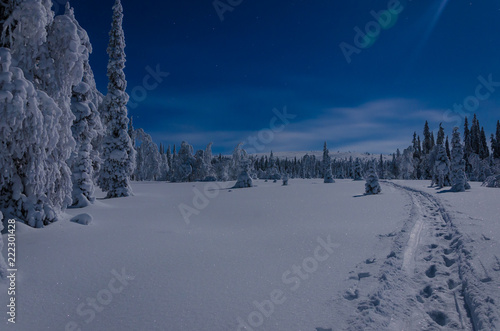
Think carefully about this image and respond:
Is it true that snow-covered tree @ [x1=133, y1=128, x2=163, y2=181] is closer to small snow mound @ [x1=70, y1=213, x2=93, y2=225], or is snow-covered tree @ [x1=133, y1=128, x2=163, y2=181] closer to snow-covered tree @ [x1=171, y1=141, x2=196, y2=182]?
snow-covered tree @ [x1=171, y1=141, x2=196, y2=182]

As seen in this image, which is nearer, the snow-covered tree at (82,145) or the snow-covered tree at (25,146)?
the snow-covered tree at (25,146)

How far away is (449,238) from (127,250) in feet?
27.9

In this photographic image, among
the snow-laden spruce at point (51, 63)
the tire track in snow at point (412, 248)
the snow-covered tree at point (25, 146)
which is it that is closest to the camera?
the tire track in snow at point (412, 248)

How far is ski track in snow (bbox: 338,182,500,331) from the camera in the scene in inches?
137

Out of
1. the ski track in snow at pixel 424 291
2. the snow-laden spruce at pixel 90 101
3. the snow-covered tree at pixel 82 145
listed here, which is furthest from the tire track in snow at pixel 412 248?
the snow-covered tree at pixel 82 145

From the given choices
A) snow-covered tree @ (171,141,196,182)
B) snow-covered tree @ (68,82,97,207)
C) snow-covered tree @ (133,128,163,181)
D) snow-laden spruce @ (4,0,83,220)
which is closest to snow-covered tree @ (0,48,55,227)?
snow-laden spruce @ (4,0,83,220)

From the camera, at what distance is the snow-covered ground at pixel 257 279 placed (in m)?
3.54

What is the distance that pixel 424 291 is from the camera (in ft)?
14.3

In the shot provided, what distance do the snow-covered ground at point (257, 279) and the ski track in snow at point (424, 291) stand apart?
0.02 m

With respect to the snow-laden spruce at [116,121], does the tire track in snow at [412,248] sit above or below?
below

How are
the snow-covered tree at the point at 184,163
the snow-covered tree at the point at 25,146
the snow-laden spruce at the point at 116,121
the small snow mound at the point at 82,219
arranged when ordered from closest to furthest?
the snow-covered tree at the point at 25,146 → the small snow mound at the point at 82,219 → the snow-laden spruce at the point at 116,121 → the snow-covered tree at the point at 184,163

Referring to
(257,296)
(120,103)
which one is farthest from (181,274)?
(120,103)

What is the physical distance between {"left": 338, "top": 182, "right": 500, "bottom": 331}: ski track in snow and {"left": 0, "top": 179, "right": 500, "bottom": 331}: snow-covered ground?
0.06ft

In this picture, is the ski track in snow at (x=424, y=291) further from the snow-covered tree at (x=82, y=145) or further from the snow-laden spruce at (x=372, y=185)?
the snow-laden spruce at (x=372, y=185)
